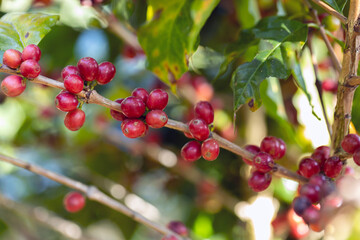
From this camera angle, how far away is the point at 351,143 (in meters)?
0.62

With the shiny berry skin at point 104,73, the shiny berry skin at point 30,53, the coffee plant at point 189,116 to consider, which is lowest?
the coffee plant at point 189,116

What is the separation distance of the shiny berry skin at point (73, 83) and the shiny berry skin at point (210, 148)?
23cm

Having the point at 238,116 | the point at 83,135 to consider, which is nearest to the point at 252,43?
the point at 238,116

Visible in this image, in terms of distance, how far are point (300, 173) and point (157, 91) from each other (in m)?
0.32

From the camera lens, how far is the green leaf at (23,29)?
2.21 ft

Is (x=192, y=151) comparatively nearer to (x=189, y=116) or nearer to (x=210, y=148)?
(x=210, y=148)

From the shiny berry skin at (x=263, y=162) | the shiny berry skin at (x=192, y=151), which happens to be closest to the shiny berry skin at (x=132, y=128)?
the shiny berry skin at (x=192, y=151)

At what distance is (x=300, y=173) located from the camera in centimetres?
75

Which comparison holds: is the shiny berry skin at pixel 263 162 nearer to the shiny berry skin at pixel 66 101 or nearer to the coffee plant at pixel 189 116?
the coffee plant at pixel 189 116

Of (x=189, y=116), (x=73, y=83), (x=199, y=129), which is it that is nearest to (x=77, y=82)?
(x=73, y=83)

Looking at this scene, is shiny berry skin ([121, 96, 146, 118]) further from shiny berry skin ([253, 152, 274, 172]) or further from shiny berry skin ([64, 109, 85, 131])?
shiny berry skin ([253, 152, 274, 172])

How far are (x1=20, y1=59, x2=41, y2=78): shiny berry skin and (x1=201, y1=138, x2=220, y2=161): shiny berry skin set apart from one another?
0.97ft

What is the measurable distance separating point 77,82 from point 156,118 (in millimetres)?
135

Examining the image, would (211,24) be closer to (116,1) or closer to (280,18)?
(116,1)
